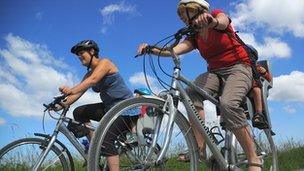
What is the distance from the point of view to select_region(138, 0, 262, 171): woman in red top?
15.6 feet

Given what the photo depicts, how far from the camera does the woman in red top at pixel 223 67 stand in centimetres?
477

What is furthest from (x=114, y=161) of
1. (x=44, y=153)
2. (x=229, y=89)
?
(x=44, y=153)

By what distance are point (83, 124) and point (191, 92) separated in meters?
1.79

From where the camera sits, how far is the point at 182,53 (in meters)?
5.25

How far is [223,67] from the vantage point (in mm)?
5215

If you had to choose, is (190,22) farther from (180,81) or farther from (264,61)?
(264,61)

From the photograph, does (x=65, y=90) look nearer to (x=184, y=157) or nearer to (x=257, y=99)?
(x=184, y=157)

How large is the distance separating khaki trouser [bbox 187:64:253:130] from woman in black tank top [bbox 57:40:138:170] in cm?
115

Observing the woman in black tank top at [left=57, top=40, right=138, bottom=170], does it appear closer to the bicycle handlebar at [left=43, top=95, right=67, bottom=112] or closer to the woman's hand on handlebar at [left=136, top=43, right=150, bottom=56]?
the bicycle handlebar at [left=43, top=95, right=67, bottom=112]

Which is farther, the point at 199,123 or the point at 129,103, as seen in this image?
the point at 199,123

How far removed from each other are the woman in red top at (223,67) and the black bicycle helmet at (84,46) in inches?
55.4

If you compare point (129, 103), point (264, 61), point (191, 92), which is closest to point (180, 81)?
point (191, 92)

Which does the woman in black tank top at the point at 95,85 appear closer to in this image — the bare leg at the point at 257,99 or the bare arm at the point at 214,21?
the bare leg at the point at 257,99

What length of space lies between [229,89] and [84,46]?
2.04m
